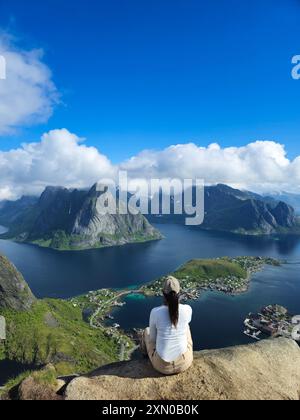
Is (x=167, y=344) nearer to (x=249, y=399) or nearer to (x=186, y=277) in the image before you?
(x=249, y=399)

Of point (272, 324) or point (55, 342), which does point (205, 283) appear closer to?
point (272, 324)

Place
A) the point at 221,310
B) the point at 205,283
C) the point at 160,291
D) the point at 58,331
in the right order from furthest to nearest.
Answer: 1. the point at 205,283
2. the point at 160,291
3. the point at 221,310
4. the point at 58,331

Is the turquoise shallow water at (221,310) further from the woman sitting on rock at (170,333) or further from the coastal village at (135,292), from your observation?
the woman sitting on rock at (170,333)

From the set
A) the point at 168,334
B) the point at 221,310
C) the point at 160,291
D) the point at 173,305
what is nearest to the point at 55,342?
the point at 221,310

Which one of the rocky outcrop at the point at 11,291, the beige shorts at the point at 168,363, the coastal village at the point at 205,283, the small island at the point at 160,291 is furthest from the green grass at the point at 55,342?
the beige shorts at the point at 168,363

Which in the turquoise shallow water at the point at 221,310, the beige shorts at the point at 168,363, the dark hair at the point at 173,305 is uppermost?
the dark hair at the point at 173,305

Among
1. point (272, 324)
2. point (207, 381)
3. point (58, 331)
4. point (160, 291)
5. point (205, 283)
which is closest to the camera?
point (207, 381)

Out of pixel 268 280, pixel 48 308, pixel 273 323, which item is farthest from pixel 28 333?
pixel 268 280
